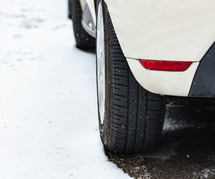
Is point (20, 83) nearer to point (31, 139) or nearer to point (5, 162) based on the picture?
point (31, 139)

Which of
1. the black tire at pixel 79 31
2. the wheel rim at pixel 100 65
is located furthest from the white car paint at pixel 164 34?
the black tire at pixel 79 31

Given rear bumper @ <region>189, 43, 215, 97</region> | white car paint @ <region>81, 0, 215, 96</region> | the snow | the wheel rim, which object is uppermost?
white car paint @ <region>81, 0, 215, 96</region>

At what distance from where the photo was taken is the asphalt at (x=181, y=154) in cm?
175

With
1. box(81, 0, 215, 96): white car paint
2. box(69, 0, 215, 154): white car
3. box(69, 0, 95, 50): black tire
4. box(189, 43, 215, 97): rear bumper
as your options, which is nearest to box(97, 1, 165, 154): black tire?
box(69, 0, 215, 154): white car

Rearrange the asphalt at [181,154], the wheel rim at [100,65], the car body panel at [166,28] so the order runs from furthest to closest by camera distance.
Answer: the wheel rim at [100,65]
the asphalt at [181,154]
the car body panel at [166,28]

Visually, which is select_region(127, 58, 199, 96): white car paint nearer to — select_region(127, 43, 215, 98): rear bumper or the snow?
select_region(127, 43, 215, 98): rear bumper

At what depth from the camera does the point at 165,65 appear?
1.42 metres

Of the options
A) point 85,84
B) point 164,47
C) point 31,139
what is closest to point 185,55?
point 164,47

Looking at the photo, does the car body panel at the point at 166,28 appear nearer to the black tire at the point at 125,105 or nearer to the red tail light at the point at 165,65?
the red tail light at the point at 165,65

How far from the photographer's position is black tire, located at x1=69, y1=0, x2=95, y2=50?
350 cm

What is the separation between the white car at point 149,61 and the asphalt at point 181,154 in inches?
3.4

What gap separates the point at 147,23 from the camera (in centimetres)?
138

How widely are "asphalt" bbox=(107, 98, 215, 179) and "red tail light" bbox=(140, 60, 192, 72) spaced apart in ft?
1.72

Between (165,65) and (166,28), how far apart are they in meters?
0.14
